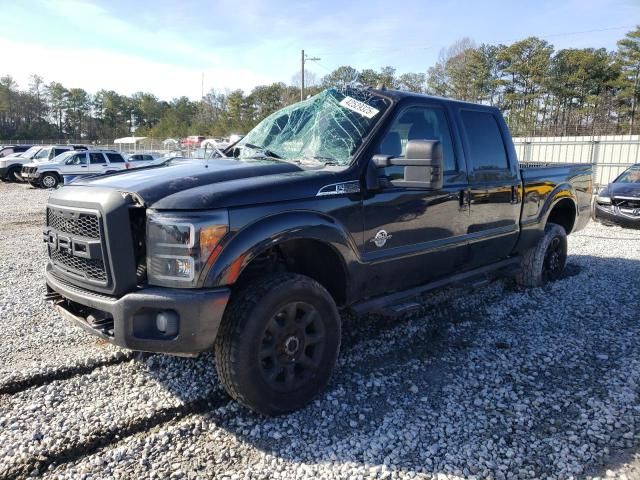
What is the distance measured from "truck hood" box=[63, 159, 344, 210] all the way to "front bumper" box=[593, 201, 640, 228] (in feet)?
31.2

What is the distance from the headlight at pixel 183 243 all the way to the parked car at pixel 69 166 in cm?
1989

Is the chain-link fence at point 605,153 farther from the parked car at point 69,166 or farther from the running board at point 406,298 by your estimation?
the parked car at point 69,166

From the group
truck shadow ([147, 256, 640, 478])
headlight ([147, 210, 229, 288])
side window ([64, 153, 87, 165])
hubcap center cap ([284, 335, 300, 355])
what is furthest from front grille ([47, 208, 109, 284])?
side window ([64, 153, 87, 165])

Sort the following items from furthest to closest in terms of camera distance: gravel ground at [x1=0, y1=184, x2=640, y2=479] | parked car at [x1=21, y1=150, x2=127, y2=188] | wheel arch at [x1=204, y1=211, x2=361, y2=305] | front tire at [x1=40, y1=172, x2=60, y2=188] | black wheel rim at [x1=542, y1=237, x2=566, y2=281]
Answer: front tire at [x1=40, y1=172, x2=60, y2=188]
parked car at [x1=21, y1=150, x2=127, y2=188]
black wheel rim at [x1=542, y1=237, x2=566, y2=281]
wheel arch at [x1=204, y1=211, x2=361, y2=305]
gravel ground at [x1=0, y1=184, x2=640, y2=479]

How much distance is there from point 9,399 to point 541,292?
5.26m

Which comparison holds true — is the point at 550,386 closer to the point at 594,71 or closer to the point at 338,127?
the point at 338,127

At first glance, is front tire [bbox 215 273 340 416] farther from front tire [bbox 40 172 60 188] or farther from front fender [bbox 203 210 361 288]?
front tire [bbox 40 172 60 188]

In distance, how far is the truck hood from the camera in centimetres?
272

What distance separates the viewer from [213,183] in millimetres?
2980

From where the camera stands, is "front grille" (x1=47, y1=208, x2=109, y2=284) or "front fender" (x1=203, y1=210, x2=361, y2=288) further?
"front grille" (x1=47, y1=208, x2=109, y2=284)

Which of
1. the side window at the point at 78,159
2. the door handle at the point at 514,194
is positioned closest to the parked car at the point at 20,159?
the side window at the point at 78,159

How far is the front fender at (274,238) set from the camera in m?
2.72

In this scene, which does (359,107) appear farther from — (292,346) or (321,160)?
(292,346)

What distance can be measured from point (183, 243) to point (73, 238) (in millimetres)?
843
